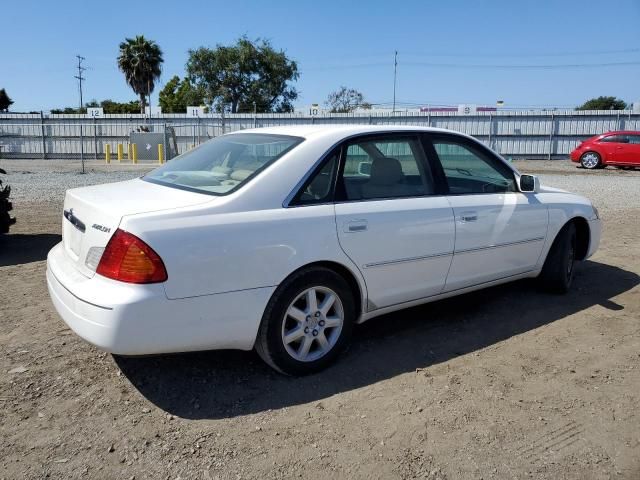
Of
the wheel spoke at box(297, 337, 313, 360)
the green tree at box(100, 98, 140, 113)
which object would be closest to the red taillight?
the wheel spoke at box(297, 337, 313, 360)

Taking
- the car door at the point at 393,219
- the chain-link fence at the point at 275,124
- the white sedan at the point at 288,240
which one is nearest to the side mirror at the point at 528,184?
the white sedan at the point at 288,240

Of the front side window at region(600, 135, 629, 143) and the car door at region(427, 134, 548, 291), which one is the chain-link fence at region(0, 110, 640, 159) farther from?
the car door at region(427, 134, 548, 291)

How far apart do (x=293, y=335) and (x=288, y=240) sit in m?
0.61

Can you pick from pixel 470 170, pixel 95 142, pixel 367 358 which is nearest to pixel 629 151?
pixel 470 170

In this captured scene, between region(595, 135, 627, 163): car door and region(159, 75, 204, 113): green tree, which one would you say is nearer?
region(595, 135, 627, 163): car door

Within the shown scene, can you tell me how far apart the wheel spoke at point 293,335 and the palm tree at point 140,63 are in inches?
1946

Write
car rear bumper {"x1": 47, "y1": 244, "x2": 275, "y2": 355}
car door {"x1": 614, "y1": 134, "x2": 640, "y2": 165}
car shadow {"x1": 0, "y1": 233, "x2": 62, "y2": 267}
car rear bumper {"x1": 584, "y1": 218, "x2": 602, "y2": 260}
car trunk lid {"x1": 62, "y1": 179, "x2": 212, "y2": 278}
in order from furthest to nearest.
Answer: car door {"x1": 614, "y1": 134, "x2": 640, "y2": 165} < car shadow {"x1": 0, "y1": 233, "x2": 62, "y2": 267} < car rear bumper {"x1": 584, "y1": 218, "x2": 602, "y2": 260} < car trunk lid {"x1": 62, "y1": 179, "x2": 212, "y2": 278} < car rear bumper {"x1": 47, "y1": 244, "x2": 275, "y2": 355}

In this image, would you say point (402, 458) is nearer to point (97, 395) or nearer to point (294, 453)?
point (294, 453)

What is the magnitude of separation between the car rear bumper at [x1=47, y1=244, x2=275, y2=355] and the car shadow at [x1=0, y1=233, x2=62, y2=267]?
3415 mm

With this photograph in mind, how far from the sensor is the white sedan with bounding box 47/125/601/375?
285cm

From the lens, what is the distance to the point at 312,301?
133 inches

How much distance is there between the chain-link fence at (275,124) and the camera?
87.0ft

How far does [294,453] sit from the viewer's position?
2.68 metres

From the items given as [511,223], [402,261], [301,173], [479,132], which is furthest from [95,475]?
[479,132]
